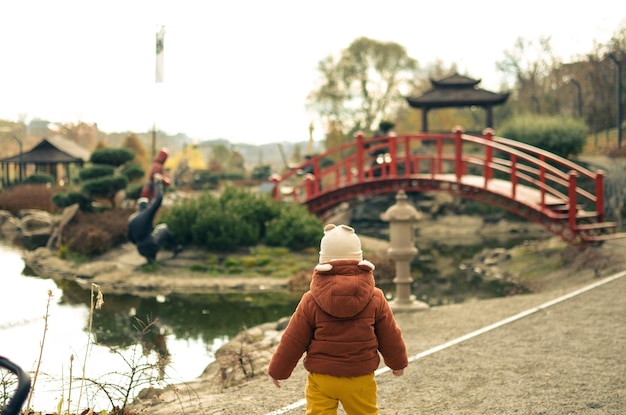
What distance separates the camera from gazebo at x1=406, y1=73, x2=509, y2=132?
29.9 metres

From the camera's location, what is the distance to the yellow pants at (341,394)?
3572 millimetres

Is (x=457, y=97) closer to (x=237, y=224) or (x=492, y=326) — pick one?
(x=237, y=224)

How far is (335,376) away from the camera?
357 centimetres

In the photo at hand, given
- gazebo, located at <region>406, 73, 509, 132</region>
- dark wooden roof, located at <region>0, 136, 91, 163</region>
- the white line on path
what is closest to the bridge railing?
gazebo, located at <region>406, 73, 509, 132</region>

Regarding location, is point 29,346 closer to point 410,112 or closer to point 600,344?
point 600,344

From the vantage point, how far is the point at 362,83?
4412 centimetres

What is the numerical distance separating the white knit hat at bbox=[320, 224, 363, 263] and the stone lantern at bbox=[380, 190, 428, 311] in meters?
5.29

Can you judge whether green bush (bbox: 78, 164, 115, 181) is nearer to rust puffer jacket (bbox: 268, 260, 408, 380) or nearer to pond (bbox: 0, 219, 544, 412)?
pond (bbox: 0, 219, 544, 412)

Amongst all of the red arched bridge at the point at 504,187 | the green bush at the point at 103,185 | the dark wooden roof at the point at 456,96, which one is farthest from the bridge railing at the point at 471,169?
the green bush at the point at 103,185

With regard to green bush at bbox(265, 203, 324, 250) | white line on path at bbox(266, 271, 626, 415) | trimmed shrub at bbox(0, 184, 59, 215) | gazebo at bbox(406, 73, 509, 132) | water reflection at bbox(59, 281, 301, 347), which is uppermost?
gazebo at bbox(406, 73, 509, 132)

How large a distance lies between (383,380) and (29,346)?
522cm

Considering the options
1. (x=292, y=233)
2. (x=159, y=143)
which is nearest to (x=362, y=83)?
(x=292, y=233)

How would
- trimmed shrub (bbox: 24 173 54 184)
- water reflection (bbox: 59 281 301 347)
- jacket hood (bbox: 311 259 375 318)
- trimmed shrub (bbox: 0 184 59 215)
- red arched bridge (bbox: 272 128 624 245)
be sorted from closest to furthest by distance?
jacket hood (bbox: 311 259 375 318) < water reflection (bbox: 59 281 301 347) < red arched bridge (bbox: 272 128 624 245) < trimmed shrub (bbox: 0 184 59 215) < trimmed shrub (bbox: 24 173 54 184)

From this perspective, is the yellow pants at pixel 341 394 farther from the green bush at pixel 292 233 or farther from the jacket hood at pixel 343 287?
the green bush at pixel 292 233
